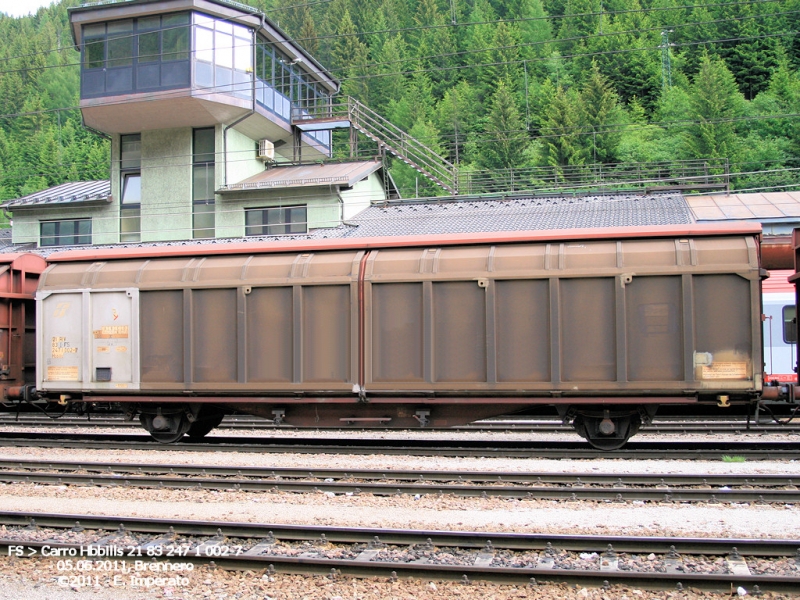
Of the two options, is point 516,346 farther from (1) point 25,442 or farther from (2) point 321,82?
(2) point 321,82

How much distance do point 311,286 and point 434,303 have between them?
6.72 feet

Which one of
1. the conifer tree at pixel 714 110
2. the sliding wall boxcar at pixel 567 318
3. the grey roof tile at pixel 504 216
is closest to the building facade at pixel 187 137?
the grey roof tile at pixel 504 216

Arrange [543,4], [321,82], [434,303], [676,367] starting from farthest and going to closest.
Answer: [543,4], [321,82], [434,303], [676,367]

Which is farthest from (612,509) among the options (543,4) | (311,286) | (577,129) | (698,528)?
(543,4)

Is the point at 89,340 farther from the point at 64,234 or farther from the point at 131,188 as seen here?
the point at 64,234

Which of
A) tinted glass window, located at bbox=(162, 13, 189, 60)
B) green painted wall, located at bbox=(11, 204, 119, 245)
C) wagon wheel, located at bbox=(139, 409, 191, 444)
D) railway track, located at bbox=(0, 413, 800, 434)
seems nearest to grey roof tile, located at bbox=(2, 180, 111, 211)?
green painted wall, located at bbox=(11, 204, 119, 245)

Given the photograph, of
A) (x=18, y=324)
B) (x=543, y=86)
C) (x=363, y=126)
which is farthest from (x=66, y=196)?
(x=543, y=86)

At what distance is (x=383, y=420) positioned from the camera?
11.3 meters

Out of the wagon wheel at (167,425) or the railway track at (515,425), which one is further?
the railway track at (515,425)

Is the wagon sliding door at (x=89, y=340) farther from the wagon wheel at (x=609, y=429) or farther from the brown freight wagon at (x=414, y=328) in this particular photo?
the wagon wheel at (x=609, y=429)

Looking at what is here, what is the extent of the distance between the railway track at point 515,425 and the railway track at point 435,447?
57 centimetres

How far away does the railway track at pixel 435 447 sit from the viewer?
1062cm

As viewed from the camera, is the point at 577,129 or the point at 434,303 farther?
the point at 577,129

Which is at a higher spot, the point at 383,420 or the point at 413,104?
the point at 413,104
